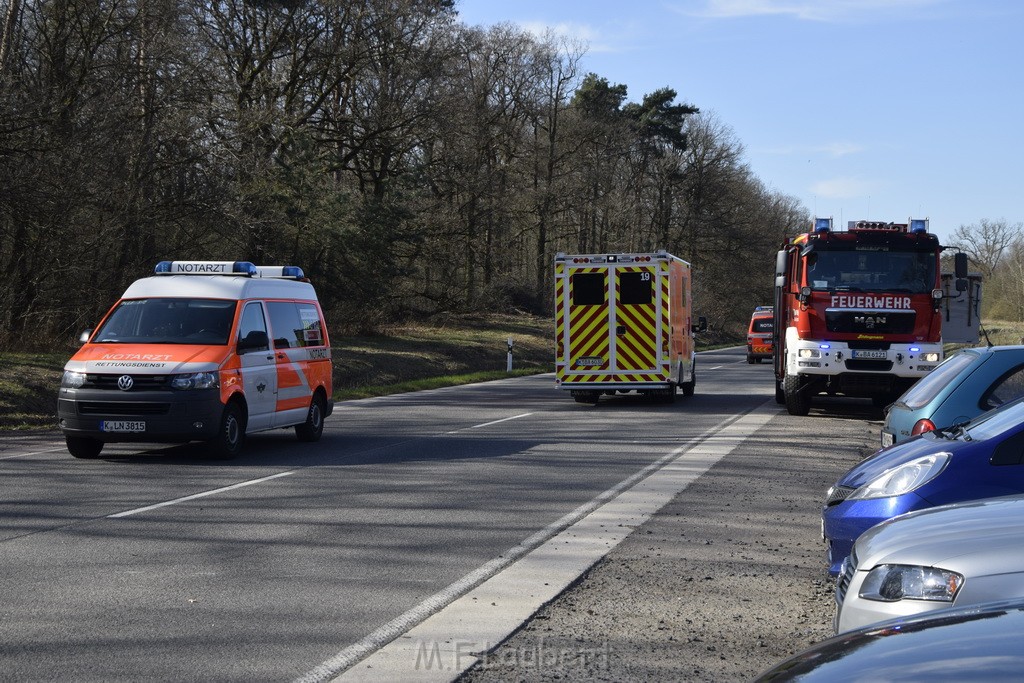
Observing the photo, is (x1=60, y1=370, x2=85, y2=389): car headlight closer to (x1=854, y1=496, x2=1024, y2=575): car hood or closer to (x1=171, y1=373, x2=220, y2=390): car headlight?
(x1=171, y1=373, x2=220, y2=390): car headlight

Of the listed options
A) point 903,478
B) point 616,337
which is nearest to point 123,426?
point 903,478

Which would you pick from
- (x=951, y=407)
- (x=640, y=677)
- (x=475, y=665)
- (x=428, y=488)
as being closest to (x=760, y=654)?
(x=640, y=677)

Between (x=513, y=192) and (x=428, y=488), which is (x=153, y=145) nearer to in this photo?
(x=428, y=488)

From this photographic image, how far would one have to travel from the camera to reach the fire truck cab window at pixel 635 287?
23125 millimetres

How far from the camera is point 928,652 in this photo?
2.84m

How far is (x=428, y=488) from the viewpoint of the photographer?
11.4 meters

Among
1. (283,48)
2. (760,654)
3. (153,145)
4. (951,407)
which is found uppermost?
(283,48)

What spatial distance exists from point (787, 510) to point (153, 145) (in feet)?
67.3

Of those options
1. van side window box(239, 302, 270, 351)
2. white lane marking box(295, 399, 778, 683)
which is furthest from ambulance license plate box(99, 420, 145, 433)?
white lane marking box(295, 399, 778, 683)

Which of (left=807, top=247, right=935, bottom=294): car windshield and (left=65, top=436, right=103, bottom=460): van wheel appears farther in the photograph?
(left=807, top=247, right=935, bottom=294): car windshield

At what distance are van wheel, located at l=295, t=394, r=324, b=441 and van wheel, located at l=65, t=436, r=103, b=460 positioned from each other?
2861 mm

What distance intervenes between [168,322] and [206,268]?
53.3 inches

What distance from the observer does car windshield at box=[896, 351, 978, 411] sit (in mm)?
9750

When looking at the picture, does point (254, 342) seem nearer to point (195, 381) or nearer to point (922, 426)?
point (195, 381)
